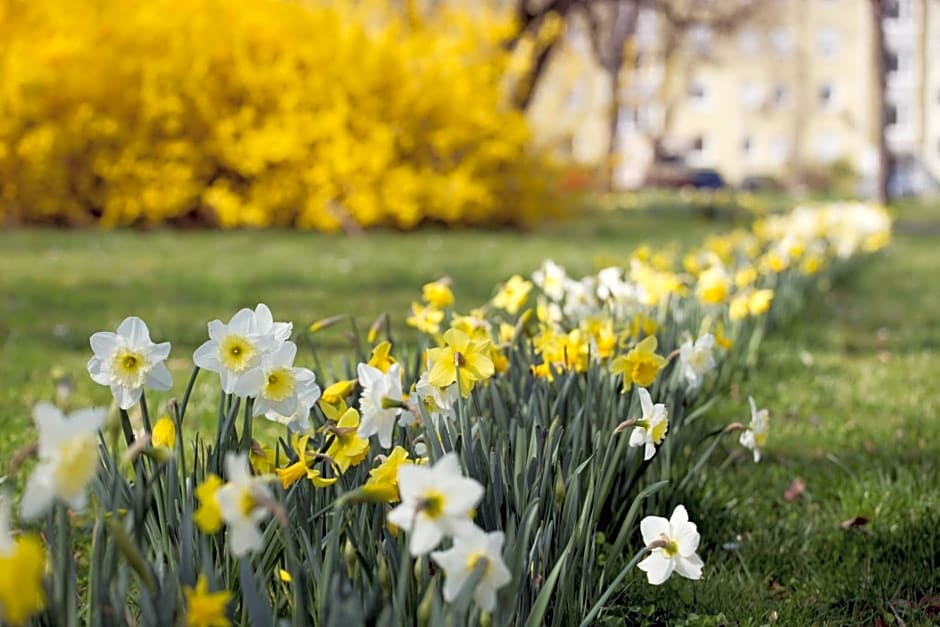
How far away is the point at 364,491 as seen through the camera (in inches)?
54.3

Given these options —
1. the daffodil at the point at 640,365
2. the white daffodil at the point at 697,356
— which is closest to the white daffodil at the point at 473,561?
the daffodil at the point at 640,365

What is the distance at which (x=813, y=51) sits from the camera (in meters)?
46.8

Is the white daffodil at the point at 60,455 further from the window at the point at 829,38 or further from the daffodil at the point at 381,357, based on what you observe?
the window at the point at 829,38

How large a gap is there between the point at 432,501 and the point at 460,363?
2.17 ft

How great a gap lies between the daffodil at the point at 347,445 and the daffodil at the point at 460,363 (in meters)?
0.17

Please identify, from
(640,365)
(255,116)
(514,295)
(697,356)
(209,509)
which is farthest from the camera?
(255,116)

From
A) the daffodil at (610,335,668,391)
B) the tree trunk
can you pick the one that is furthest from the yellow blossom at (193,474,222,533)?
the tree trunk

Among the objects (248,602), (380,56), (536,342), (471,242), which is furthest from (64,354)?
(380,56)

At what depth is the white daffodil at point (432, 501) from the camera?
4.15 feet

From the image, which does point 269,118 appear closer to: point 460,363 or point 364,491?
point 460,363

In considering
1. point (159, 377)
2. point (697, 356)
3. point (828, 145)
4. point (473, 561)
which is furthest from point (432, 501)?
point (828, 145)

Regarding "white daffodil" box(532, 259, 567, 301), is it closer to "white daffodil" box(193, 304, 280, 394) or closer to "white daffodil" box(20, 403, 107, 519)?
"white daffodil" box(193, 304, 280, 394)

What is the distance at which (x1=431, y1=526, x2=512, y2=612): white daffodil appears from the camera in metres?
1.30

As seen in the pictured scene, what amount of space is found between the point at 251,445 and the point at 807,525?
1.54 meters
